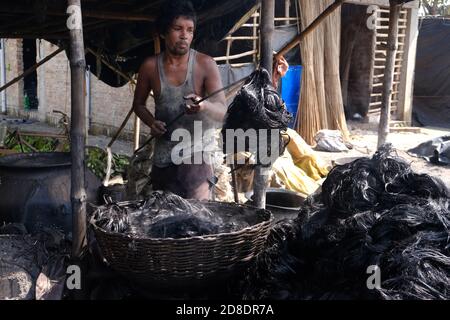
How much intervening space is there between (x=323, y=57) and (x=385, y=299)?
8918 mm

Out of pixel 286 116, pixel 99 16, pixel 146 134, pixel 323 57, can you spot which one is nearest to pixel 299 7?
pixel 323 57

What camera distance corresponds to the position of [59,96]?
1273 cm

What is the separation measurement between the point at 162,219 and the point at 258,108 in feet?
2.45

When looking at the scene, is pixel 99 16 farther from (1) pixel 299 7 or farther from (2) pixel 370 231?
(1) pixel 299 7

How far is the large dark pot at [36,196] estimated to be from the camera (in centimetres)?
320

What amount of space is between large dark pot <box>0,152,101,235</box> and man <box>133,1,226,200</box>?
2.13 ft

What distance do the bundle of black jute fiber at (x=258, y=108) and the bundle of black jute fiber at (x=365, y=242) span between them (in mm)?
396

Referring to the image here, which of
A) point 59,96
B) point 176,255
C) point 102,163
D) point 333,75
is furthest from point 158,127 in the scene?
point 59,96

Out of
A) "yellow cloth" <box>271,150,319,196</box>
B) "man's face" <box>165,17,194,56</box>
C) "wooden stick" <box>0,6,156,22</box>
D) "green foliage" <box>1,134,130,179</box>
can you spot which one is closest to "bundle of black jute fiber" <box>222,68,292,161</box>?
"man's face" <box>165,17,194,56</box>

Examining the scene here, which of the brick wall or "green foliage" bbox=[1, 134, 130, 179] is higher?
the brick wall

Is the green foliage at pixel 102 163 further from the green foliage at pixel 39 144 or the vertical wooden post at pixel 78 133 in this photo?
the vertical wooden post at pixel 78 133

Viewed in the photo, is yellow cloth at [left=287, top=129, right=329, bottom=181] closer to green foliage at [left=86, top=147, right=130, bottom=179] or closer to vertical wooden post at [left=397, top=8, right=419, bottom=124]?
green foliage at [left=86, top=147, right=130, bottom=179]

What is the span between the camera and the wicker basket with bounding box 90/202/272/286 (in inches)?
82.1

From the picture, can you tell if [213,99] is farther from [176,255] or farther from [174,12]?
[176,255]
